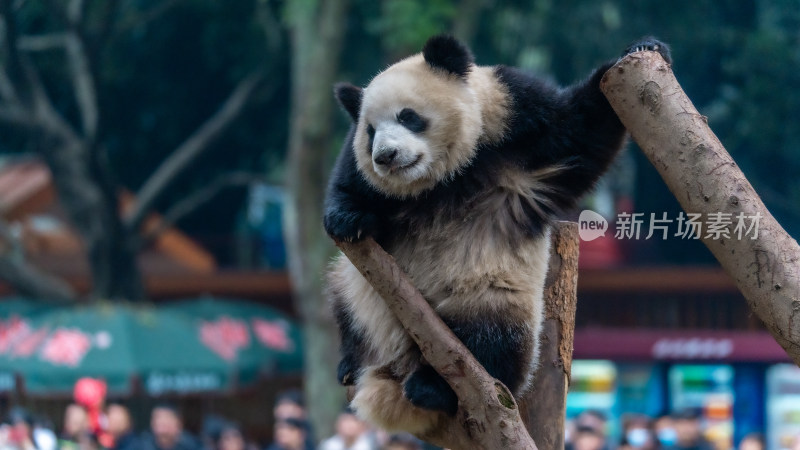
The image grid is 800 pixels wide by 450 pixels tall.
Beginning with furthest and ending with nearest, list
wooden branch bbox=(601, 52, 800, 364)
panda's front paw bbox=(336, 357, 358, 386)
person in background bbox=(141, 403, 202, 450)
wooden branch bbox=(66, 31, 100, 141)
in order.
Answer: wooden branch bbox=(66, 31, 100, 141)
person in background bbox=(141, 403, 202, 450)
panda's front paw bbox=(336, 357, 358, 386)
wooden branch bbox=(601, 52, 800, 364)

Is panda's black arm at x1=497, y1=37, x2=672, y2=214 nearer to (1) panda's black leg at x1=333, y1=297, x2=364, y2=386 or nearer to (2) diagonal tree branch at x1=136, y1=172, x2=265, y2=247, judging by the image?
(1) panda's black leg at x1=333, y1=297, x2=364, y2=386

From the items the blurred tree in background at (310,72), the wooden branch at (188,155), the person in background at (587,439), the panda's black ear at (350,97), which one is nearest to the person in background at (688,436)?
the person in background at (587,439)

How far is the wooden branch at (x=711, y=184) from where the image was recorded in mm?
2520

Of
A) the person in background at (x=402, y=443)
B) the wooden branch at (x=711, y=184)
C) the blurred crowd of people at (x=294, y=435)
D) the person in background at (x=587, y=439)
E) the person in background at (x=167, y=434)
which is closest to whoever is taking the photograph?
the wooden branch at (x=711, y=184)

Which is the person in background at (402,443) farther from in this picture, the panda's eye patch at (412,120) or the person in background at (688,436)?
the panda's eye patch at (412,120)

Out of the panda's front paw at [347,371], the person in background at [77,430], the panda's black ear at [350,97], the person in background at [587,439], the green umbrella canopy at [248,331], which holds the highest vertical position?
the green umbrella canopy at [248,331]

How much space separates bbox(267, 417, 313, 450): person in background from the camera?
7906mm

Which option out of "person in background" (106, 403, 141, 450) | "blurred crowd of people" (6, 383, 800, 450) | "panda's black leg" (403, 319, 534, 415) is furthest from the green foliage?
"panda's black leg" (403, 319, 534, 415)

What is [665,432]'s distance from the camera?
7492 millimetres

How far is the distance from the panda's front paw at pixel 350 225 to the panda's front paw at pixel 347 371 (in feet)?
1.89

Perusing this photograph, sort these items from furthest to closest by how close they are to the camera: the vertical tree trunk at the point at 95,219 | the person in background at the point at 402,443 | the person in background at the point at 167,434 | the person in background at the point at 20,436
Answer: the vertical tree trunk at the point at 95,219, the person in background at the point at 167,434, the person in background at the point at 20,436, the person in background at the point at 402,443

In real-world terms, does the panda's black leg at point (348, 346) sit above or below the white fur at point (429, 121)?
below

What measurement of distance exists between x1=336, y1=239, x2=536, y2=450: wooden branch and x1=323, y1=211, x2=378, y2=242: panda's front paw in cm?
8

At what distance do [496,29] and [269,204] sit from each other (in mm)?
5390
